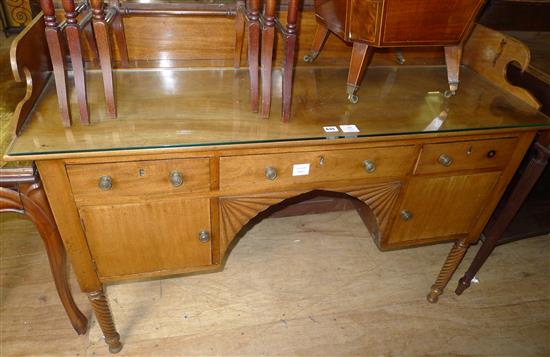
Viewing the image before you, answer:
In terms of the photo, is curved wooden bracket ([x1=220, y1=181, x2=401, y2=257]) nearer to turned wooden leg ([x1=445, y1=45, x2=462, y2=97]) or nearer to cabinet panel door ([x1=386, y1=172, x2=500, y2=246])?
cabinet panel door ([x1=386, y1=172, x2=500, y2=246])

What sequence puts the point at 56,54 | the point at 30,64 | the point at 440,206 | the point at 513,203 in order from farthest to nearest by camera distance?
the point at 513,203, the point at 440,206, the point at 30,64, the point at 56,54

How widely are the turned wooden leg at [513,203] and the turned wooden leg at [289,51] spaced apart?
903mm

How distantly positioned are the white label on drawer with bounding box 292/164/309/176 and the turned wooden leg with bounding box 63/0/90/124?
0.55 metres

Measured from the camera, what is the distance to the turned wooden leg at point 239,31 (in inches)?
51.6

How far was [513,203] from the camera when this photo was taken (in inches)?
59.2

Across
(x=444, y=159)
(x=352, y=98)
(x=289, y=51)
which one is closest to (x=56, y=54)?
(x=289, y=51)

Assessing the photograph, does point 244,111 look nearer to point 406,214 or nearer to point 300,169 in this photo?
point 300,169

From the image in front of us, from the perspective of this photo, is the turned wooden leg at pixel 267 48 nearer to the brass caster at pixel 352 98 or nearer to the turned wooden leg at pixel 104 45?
the brass caster at pixel 352 98

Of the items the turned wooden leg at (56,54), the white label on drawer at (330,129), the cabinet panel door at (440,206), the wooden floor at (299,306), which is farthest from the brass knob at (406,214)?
the turned wooden leg at (56,54)

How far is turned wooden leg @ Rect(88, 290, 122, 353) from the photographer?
1.27 meters

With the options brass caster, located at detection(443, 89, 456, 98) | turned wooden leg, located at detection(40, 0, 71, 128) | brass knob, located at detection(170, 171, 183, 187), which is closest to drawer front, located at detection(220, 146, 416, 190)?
brass knob, located at detection(170, 171, 183, 187)

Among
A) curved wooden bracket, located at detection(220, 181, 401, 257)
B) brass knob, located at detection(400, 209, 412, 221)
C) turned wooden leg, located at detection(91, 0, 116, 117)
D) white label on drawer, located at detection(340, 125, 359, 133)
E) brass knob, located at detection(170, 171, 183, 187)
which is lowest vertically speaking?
brass knob, located at detection(400, 209, 412, 221)

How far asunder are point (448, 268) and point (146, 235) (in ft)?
3.90

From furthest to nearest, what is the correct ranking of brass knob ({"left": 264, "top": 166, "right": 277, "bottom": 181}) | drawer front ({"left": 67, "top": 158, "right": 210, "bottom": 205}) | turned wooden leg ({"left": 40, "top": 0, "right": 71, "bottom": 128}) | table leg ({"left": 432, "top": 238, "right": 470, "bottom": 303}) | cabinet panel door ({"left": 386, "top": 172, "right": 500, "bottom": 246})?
table leg ({"left": 432, "top": 238, "right": 470, "bottom": 303}) → cabinet panel door ({"left": 386, "top": 172, "right": 500, "bottom": 246}) → brass knob ({"left": 264, "top": 166, "right": 277, "bottom": 181}) → drawer front ({"left": 67, "top": 158, "right": 210, "bottom": 205}) → turned wooden leg ({"left": 40, "top": 0, "right": 71, "bottom": 128})
